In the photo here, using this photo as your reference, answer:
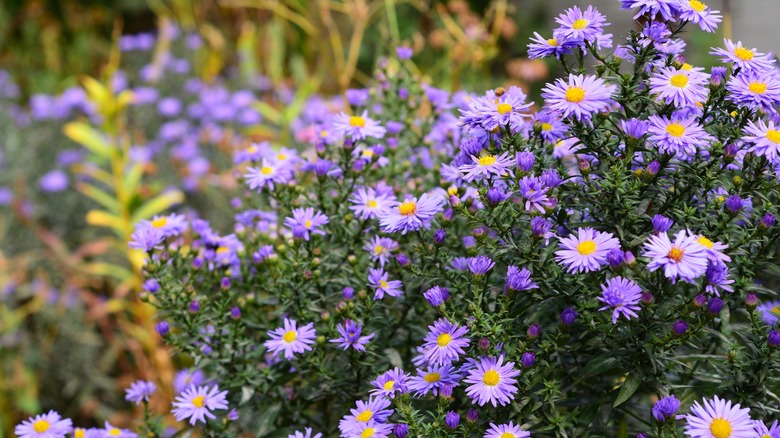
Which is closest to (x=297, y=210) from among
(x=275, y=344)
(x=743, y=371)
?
(x=275, y=344)

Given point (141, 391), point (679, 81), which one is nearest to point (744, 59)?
point (679, 81)

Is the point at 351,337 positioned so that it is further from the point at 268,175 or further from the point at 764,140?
the point at 764,140

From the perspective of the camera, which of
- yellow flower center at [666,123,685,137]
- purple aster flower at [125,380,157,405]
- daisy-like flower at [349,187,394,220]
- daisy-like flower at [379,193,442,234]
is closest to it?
yellow flower center at [666,123,685,137]

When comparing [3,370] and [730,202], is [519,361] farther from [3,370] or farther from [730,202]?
[3,370]

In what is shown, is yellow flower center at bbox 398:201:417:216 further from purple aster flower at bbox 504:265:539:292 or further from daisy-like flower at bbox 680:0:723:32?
daisy-like flower at bbox 680:0:723:32

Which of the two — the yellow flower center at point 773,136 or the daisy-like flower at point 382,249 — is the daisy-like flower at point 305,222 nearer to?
the daisy-like flower at point 382,249

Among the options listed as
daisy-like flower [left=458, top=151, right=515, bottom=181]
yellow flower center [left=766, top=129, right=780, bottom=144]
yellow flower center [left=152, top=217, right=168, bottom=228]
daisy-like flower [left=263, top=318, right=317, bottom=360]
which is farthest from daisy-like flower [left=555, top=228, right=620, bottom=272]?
yellow flower center [left=152, top=217, right=168, bottom=228]
